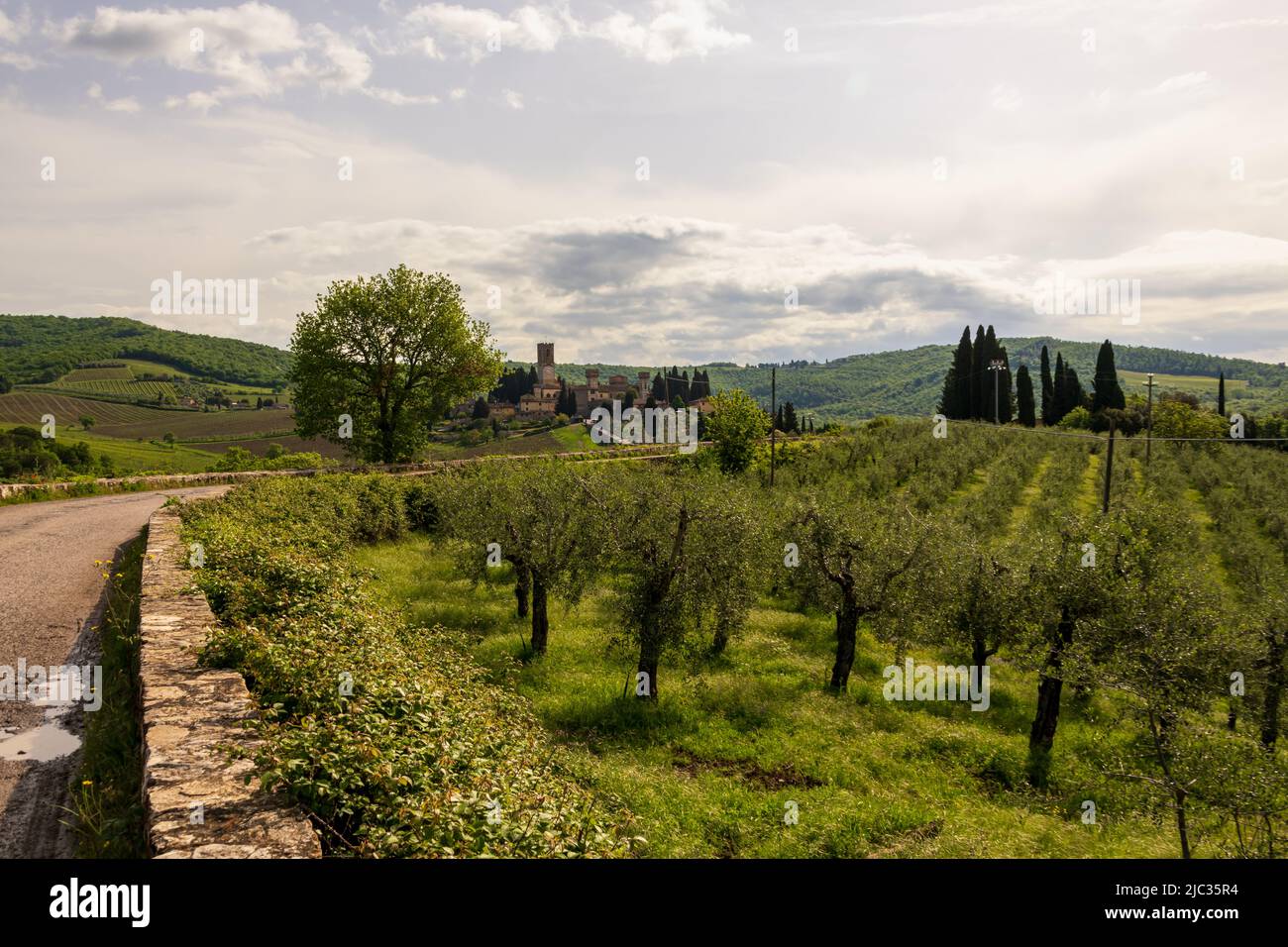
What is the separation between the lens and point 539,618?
22.3 meters

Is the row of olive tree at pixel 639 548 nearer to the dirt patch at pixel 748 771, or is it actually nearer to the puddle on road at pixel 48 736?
the dirt patch at pixel 748 771

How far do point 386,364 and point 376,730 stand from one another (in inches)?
1701

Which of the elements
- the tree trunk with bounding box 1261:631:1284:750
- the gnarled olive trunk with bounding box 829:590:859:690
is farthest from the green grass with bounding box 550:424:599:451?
the tree trunk with bounding box 1261:631:1284:750

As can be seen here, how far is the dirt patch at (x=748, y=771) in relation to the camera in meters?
15.5

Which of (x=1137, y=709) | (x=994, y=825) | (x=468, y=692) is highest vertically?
(x=468, y=692)

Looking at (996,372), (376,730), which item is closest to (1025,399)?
(996,372)

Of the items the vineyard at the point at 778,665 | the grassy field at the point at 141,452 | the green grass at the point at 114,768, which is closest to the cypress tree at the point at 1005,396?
the vineyard at the point at 778,665

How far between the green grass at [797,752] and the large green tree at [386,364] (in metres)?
23.4

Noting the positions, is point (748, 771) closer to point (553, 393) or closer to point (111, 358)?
point (553, 393)

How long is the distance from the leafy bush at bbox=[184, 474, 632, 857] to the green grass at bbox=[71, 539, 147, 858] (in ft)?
3.89
